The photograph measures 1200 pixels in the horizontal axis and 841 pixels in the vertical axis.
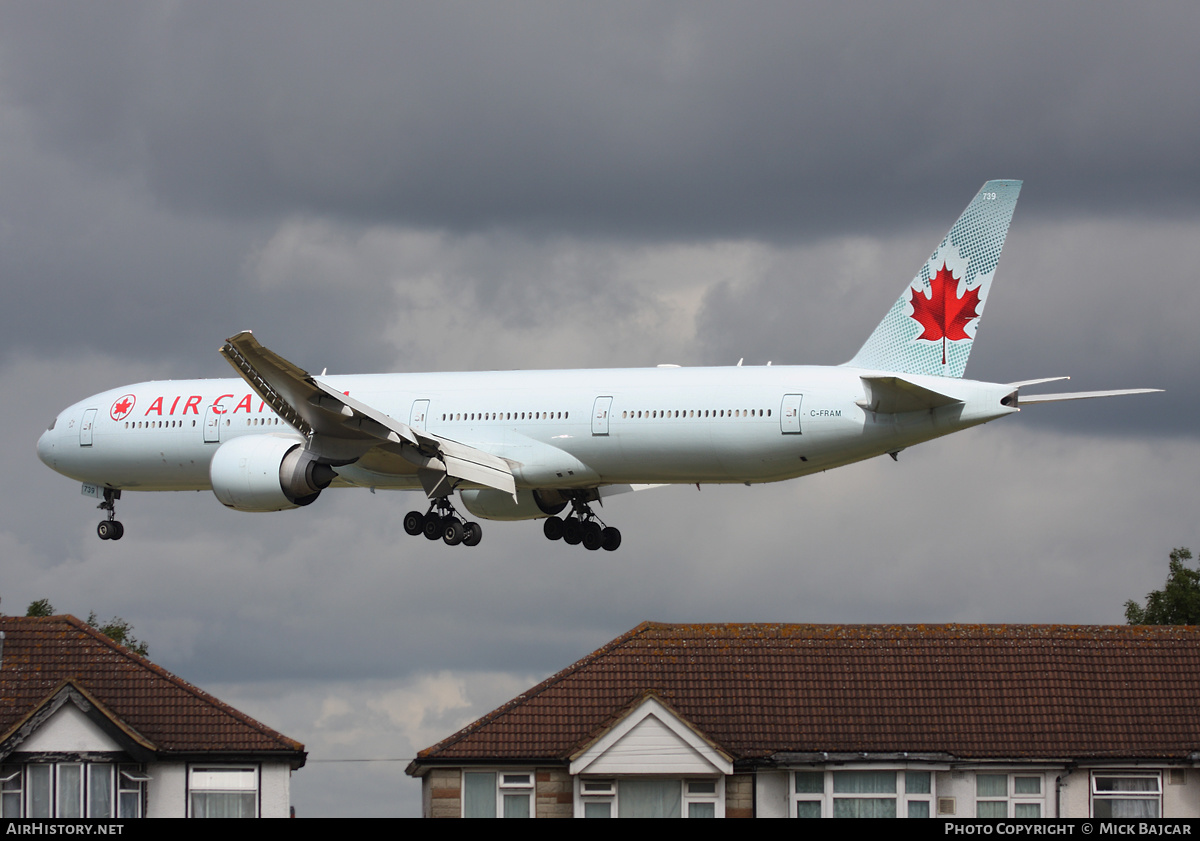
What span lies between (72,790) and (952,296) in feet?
81.0

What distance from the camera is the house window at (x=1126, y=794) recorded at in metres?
46.0

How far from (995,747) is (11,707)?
77.0ft

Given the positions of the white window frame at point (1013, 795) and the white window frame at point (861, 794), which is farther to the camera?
the white window frame at point (1013, 795)

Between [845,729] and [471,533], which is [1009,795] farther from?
[471,533]

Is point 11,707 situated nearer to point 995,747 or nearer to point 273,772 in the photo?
point 273,772

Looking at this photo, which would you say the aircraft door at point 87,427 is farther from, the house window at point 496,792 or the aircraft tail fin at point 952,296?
the aircraft tail fin at point 952,296

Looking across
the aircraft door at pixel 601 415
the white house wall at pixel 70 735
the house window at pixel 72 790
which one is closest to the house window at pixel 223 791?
the house window at pixel 72 790

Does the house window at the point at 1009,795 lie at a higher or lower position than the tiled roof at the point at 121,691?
lower

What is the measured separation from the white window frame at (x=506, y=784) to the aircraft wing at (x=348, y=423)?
891cm

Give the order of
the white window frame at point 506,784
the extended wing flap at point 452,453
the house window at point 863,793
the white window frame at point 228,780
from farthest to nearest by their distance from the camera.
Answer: the extended wing flap at point 452,453, the house window at point 863,793, the white window frame at point 506,784, the white window frame at point 228,780

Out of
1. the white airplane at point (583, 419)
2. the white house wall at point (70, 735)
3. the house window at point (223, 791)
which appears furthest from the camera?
the white airplane at point (583, 419)

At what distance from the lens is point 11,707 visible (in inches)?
1806

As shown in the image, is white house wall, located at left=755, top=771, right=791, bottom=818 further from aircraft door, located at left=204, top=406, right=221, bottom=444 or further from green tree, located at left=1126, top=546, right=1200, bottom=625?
green tree, located at left=1126, top=546, right=1200, bottom=625

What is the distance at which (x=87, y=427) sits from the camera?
58094 mm
